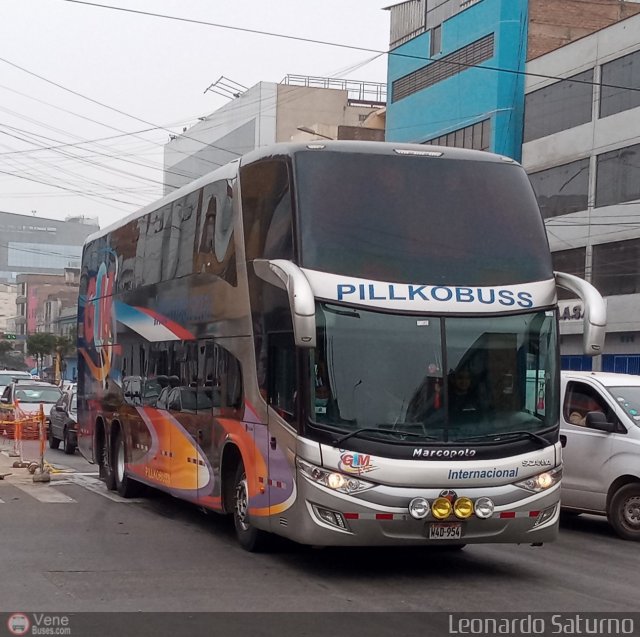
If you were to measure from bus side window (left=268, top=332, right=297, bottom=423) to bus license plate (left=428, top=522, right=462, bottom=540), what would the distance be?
1539 mm

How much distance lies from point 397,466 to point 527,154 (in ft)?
122

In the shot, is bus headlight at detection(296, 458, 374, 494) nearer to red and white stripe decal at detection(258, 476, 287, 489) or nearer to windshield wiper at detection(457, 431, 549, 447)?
red and white stripe decal at detection(258, 476, 287, 489)

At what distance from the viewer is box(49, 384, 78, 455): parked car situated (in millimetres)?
27719

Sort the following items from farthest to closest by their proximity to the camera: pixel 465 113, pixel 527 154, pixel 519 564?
1. pixel 465 113
2. pixel 527 154
3. pixel 519 564

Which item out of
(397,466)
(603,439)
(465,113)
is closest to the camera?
(397,466)

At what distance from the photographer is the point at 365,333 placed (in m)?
9.84

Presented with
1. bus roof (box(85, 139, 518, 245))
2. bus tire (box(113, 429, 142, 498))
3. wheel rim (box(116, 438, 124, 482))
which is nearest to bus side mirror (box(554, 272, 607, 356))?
bus roof (box(85, 139, 518, 245))

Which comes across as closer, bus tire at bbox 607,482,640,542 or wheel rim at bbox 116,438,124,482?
bus tire at bbox 607,482,640,542

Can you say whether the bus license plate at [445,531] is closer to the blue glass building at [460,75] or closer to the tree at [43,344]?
the blue glass building at [460,75]

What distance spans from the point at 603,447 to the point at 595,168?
2916 cm

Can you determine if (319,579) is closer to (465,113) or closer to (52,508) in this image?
(52,508)

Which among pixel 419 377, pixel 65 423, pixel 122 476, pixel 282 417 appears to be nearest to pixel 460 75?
pixel 65 423

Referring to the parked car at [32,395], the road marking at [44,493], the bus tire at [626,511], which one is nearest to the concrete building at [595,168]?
the parked car at [32,395]
